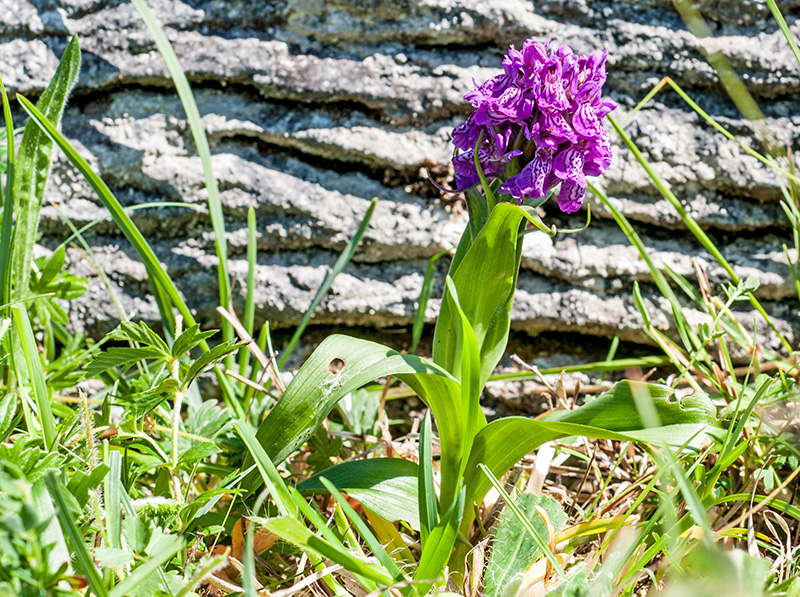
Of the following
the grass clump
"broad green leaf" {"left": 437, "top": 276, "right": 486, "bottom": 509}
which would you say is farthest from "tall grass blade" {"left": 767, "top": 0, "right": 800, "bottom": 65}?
"broad green leaf" {"left": 437, "top": 276, "right": 486, "bottom": 509}

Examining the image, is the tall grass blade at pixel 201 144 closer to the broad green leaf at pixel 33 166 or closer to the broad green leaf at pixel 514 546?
the broad green leaf at pixel 33 166

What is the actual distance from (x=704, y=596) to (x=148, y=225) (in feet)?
4.40

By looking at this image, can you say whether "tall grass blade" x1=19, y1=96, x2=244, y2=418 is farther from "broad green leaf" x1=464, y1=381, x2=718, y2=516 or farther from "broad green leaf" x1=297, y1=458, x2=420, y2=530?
"broad green leaf" x1=464, y1=381, x2=718, y2=516

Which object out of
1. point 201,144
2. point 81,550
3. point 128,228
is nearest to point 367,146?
point 201,144

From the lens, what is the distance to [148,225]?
4.61ft

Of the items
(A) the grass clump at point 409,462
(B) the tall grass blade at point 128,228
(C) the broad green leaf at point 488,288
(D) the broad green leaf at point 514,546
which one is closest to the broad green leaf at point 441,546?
(A) the grass clump at point 409,462

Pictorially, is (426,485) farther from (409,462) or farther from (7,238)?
(7,238)

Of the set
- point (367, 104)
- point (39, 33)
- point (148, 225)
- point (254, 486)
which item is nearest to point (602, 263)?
point (367, 104)

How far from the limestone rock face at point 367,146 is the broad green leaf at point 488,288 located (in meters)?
0.47

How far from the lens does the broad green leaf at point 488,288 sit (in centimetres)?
87

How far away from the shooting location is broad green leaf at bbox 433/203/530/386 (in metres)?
0.87

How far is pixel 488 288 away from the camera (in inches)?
36.2

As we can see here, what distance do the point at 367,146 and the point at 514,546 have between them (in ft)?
3.10

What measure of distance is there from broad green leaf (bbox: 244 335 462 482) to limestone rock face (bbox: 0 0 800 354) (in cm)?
56
